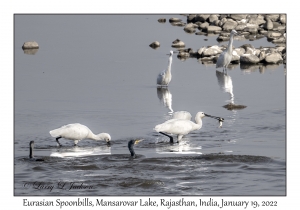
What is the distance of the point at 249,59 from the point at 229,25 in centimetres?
1087

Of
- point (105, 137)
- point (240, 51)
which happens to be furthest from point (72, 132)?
point (240, 51)

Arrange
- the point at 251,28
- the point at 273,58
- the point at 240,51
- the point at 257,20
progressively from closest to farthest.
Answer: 1. the point at 273,58
2. the point at 240,51
3. the point at 251,28
4. the point at 257,20

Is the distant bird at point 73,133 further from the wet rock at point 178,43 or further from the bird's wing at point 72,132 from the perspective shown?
the wet rock at point 178,43

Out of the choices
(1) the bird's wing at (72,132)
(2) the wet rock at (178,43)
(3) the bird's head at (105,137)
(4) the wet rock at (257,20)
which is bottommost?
(3) the bird's head at (105,137)

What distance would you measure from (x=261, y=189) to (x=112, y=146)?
4657 mm

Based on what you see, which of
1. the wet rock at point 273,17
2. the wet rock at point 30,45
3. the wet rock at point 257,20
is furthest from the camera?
the wet rock at point 273,17

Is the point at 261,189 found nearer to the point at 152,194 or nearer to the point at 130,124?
the point at 152,194

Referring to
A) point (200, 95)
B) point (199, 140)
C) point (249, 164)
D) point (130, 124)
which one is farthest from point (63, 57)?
point (249, 164)

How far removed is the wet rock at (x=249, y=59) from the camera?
98.5 ft

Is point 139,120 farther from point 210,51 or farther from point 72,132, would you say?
point 210,51

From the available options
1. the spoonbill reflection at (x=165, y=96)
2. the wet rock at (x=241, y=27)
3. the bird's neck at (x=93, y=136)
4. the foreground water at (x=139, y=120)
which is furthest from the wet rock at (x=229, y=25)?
the bird's neck at (x=93, y=136)

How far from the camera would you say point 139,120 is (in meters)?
19.5

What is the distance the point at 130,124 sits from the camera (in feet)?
62.4

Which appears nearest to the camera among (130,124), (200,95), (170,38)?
(130,124)
